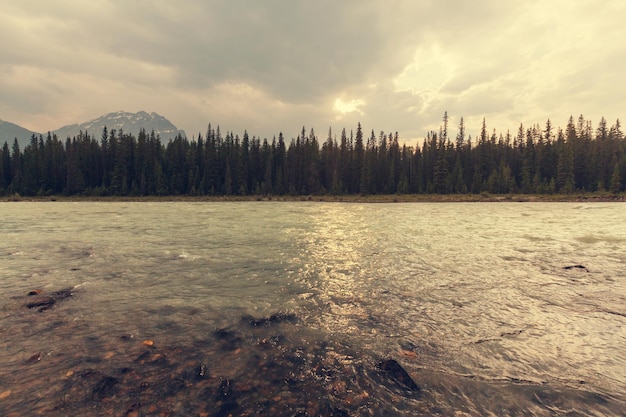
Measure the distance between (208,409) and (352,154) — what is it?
125m

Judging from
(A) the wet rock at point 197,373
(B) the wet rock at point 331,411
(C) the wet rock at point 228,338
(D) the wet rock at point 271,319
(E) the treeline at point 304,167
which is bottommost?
(D) the wet rock at point 271,319

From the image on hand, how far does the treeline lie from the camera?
10681 cm

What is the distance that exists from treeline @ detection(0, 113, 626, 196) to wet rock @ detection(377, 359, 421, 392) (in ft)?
347

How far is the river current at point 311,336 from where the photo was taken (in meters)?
5.38

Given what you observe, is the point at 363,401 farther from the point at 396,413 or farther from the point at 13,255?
the point at 13,255

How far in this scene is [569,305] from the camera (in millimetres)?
9961

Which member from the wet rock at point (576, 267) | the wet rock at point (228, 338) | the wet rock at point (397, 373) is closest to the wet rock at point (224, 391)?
the wet rock at point (228, 338)

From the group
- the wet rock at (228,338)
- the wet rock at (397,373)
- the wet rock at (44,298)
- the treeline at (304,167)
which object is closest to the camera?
the wet rock at (397,373)

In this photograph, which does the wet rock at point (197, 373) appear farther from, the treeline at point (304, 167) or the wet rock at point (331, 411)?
the treeline at point (304, 167)

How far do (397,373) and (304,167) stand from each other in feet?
388

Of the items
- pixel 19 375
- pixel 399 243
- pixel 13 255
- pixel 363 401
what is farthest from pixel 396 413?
pixel 13 255

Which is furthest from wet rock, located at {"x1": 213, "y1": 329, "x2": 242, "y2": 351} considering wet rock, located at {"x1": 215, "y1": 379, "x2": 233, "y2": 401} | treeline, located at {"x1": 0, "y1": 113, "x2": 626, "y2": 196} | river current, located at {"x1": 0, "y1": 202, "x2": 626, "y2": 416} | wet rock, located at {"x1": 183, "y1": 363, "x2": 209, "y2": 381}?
treeline, located at {"x1": 0, "y1": 113, "x2": 626, "y2": 196}

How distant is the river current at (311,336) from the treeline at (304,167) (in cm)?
9850

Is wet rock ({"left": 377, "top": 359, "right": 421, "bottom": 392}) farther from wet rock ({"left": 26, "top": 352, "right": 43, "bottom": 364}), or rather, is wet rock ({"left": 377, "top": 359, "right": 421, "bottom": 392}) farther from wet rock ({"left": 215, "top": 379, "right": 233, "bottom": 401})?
wet rock ({"left": 26, "top": 352, "right": 43, "bottom": 364})
